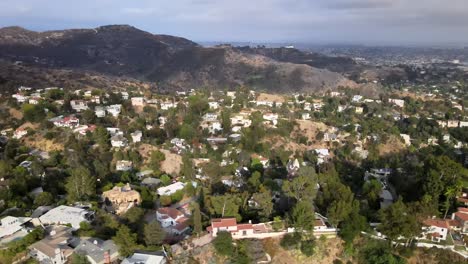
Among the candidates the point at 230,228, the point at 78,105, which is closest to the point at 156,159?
the point at 230,228

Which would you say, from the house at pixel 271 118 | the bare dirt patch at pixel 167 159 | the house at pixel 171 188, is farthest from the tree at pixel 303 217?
the house at pixel 271 118

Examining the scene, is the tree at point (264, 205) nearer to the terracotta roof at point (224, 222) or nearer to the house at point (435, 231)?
the terracotta roof at point (224, 222)

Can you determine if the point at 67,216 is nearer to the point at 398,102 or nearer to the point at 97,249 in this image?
the point at 97,249

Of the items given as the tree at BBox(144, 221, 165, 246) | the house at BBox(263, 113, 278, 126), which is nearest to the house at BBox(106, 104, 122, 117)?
the house at BBox(263, 113, 278, 126)

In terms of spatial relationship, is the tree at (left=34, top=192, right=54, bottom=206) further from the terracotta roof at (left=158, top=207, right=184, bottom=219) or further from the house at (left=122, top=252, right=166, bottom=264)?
the house at (left=122, top=252, right=166, bottom=264)

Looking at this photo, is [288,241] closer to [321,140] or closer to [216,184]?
[216,184]

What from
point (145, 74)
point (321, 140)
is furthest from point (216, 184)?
point (145, 74)
